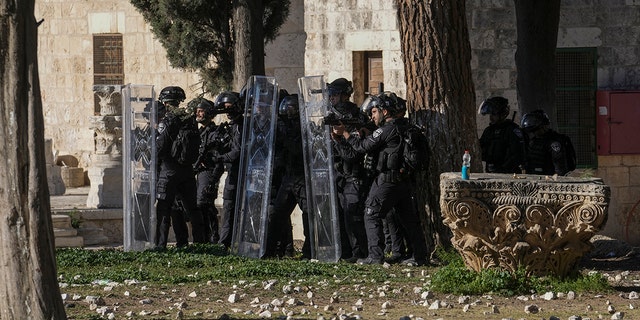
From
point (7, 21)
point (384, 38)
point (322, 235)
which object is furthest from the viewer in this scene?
point (384, 38)

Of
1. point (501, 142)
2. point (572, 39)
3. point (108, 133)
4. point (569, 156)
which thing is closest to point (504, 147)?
point (501, 142)

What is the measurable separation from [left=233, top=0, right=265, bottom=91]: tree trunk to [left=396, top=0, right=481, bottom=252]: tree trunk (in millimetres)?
4438

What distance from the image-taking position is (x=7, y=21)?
8734mm

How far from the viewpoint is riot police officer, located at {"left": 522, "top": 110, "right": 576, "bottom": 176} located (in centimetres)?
1580

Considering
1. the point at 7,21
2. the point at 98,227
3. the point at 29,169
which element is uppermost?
the point at 7,21

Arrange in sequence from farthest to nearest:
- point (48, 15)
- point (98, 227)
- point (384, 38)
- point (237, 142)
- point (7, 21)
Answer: point (48, 15)
point (384, 38)
point (98, 227)
point (237, 142)
point (7, 21)

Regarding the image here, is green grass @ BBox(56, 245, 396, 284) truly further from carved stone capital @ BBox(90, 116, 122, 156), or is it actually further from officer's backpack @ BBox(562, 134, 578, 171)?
carved stone capital @ BBox(90, 116, 122, 156)

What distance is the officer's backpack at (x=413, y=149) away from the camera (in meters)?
14.6

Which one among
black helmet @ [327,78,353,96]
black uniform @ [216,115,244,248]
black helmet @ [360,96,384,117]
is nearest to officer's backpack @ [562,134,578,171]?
black helmet @ [360,96,384,117]

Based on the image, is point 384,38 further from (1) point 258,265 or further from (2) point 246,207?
(1) point 258,265

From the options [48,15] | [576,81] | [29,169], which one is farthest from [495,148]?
[48,15]

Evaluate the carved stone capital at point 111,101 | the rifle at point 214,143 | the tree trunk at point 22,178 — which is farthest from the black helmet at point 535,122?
the tree trunk at point 22,178

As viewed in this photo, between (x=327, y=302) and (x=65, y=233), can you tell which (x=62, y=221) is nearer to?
(x=65, y=233)

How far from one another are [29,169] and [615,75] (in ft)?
43.4
